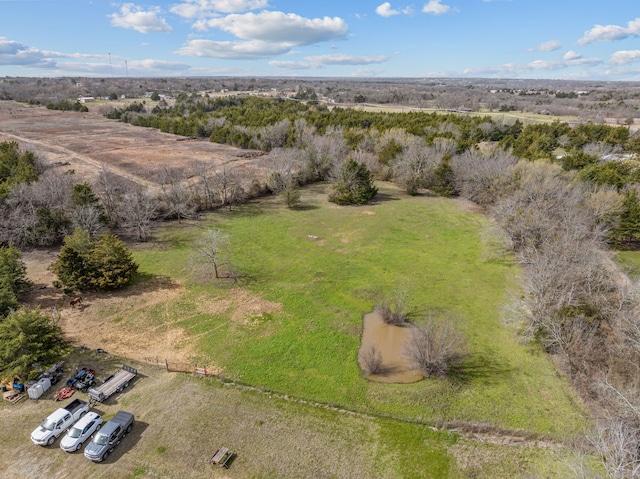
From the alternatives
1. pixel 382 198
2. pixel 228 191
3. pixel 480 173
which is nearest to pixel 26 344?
pixel 228 191

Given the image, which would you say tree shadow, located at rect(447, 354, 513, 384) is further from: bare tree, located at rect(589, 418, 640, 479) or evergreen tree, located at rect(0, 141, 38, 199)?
evergreen tree, located at rect(0, 141, 38, 199)

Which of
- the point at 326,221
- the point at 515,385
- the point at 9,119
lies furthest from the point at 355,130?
the point at 9,119

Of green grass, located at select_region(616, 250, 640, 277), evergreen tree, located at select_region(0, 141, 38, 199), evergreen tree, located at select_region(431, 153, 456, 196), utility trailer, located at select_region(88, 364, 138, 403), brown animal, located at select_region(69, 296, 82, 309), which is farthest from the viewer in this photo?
evergreen tree, located at select_region(431, 153, 456, 196)

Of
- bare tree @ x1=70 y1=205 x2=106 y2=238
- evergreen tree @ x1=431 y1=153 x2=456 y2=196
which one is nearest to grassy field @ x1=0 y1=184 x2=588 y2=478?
bare tree @ x1=70 y1=205 x2=106 y2=238

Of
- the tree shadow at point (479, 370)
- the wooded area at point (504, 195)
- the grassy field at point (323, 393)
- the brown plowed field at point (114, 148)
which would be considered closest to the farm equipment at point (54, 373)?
the grassy field at point (323, 393)

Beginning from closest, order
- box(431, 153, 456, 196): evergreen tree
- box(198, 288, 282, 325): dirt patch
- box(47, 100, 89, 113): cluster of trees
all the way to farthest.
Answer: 1. box(198, 288, 282, 325): dirt patch
2. box(431, 153, 456, 196): evergreen tree
3. box(47, 100, 89, 113): cluster of trees

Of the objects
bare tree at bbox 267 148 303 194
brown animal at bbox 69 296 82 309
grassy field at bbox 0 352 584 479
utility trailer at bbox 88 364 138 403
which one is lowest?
grassy field at bbox 0 352 584 479

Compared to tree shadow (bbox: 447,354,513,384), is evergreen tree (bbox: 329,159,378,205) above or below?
above
